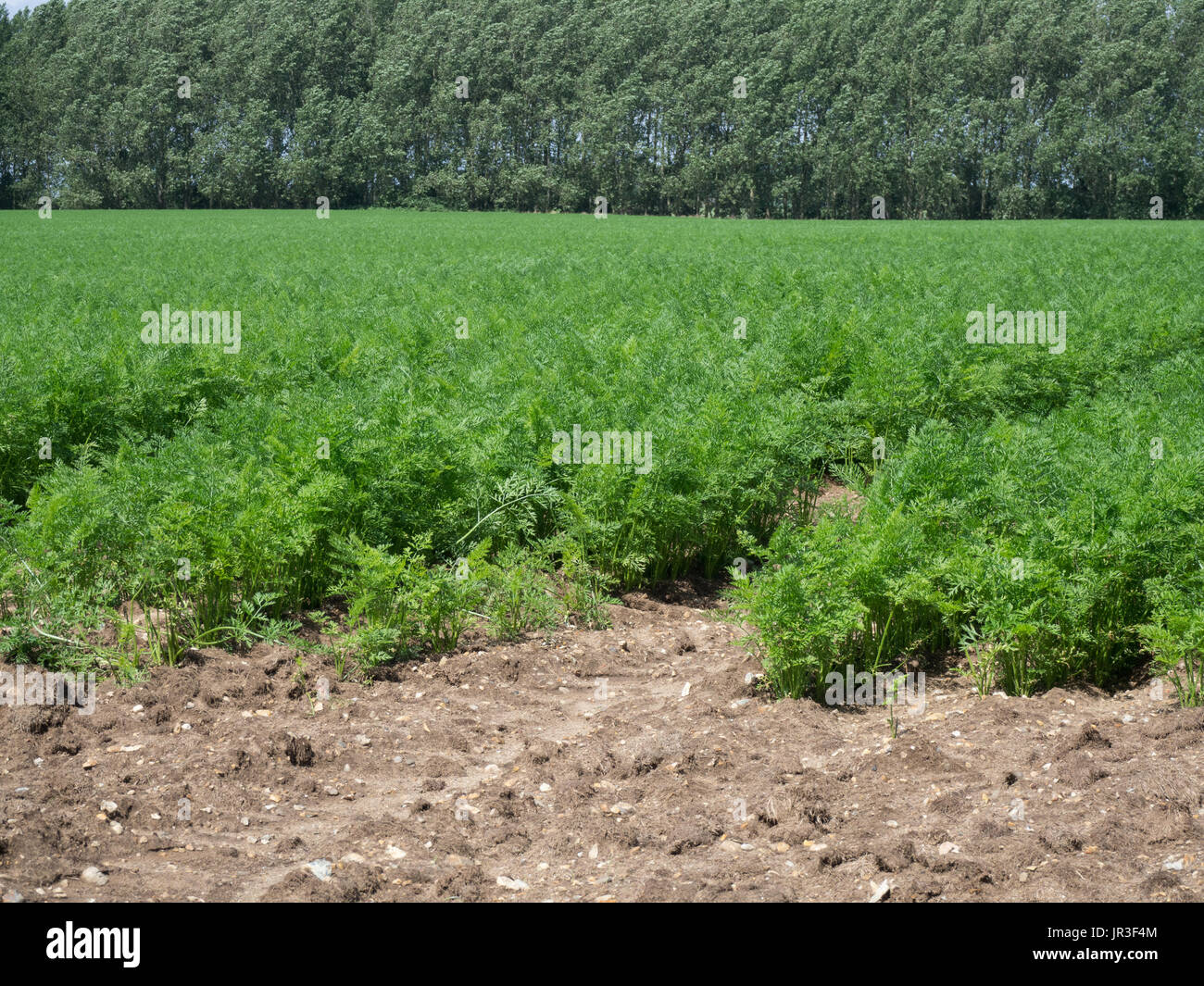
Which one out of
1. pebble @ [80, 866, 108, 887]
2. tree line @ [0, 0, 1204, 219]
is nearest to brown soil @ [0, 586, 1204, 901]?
pebble @ [80, 866, 108, 887]

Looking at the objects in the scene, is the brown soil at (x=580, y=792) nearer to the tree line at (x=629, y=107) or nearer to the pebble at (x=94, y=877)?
the pebble at (x=94, y=877)

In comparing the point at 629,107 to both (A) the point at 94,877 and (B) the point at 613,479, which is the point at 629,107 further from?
(A) the point at 94,877

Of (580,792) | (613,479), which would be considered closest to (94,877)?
(580,792)

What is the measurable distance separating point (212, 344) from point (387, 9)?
118 m

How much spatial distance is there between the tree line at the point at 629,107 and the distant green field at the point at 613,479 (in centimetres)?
7748

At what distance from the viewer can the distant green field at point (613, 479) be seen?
21.0ft

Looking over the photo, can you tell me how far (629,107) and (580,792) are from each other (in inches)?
3813

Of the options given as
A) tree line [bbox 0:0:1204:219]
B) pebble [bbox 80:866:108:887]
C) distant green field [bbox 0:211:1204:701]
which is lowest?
pebble [bbox 80:866:108:887]

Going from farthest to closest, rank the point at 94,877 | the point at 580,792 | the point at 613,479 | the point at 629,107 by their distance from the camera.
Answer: the point at 629,107
the point at 613,479
the point at 580,792
the point at 94,877

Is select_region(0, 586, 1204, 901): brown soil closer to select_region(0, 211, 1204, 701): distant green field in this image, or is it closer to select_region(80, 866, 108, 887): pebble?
select_region(80, 866, 108, 887): pebble

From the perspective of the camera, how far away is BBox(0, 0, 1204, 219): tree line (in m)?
84.9

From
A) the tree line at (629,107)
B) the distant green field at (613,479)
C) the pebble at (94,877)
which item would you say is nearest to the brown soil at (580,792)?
the pebble at (94,877)

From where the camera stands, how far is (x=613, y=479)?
325 inches

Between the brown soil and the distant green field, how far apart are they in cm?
49
